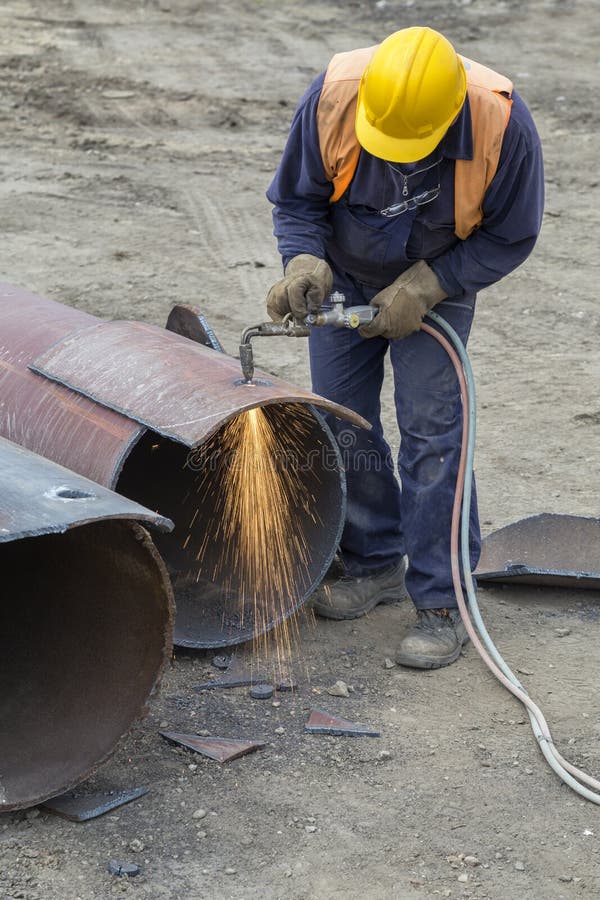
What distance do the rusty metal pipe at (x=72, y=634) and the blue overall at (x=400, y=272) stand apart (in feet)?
3.72

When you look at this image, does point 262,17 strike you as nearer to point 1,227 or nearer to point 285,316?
point 1,227

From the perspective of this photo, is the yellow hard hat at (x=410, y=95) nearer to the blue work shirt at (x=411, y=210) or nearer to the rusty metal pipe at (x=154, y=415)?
the blue work shirt at (x=411, y=210)

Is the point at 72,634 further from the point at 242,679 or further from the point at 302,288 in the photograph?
the point at 302,288

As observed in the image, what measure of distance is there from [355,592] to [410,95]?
5.63 feet

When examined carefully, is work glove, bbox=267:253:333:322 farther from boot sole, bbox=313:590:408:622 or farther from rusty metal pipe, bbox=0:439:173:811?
boot sole, bbox=313:590:408:622

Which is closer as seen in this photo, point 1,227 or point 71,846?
point 71,846

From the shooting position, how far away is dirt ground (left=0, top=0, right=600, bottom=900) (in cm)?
284

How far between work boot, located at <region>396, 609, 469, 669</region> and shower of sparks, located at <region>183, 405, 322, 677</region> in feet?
1.26

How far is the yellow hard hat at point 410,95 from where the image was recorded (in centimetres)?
310

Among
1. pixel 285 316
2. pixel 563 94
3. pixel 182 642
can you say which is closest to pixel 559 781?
pixel 182 642

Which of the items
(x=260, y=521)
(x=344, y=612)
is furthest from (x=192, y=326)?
(x=344, y=612)

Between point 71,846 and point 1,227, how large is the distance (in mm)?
5238

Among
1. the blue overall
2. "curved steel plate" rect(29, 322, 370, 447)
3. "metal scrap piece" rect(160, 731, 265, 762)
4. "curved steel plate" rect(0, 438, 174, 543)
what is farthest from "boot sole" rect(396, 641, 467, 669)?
"curved steel plate" rect(0, 438, 174, 543)

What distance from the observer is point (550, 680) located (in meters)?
3.64
